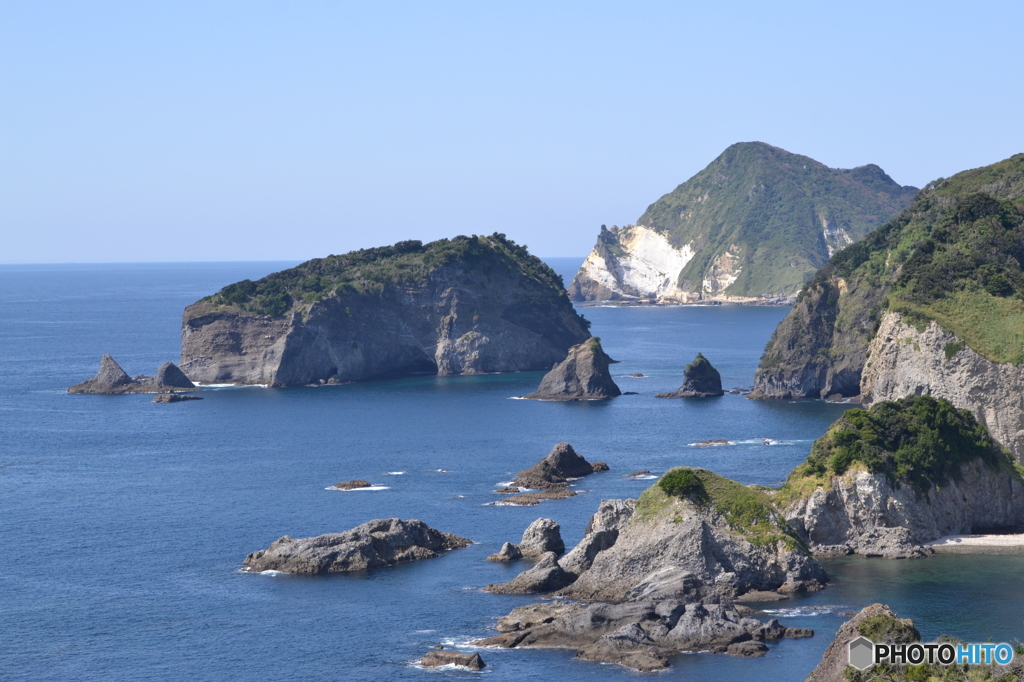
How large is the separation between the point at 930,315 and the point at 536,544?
47612mm

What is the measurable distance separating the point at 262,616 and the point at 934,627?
36.1 m

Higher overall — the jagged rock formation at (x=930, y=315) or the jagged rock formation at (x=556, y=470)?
the jagged rock formation at (x=930, y=315)

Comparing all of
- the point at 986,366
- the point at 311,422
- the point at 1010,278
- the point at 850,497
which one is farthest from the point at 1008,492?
the point at 311,422

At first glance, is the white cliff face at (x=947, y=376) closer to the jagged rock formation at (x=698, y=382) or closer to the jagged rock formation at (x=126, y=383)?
the jagged rock formation at (x=698, y=382)

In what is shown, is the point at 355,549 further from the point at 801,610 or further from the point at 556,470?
the point at 556,470

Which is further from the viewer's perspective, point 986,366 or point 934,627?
point 986,366

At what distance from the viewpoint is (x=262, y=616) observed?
75.8 m

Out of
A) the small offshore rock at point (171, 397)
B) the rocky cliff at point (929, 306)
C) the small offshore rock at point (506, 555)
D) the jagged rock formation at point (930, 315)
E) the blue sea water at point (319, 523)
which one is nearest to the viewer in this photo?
the blue sea water at point (319, 523)

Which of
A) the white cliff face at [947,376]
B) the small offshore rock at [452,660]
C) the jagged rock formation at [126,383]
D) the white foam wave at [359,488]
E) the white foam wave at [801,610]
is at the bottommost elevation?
the small offshore rock at [452,660]

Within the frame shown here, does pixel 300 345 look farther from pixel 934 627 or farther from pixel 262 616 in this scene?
pixel 934 627

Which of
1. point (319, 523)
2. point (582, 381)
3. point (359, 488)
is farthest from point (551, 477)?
point (582, 381)

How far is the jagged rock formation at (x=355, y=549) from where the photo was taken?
281 feet

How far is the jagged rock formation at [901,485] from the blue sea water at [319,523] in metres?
3.34

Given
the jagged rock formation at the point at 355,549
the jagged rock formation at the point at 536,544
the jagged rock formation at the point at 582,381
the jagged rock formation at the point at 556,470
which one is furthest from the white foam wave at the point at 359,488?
the jagged rock formation at the point at 582,381
